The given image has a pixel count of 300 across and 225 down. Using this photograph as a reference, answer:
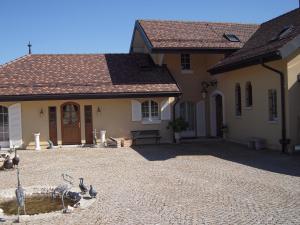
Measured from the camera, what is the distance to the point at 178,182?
11.0 meters

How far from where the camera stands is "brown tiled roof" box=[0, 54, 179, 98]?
66.2ft

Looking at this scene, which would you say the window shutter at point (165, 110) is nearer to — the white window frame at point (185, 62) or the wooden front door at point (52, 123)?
the white window frame at point (185, 62)

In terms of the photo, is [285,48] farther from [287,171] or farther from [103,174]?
[103,174]

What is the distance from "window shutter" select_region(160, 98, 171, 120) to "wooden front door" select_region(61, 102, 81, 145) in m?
4.23

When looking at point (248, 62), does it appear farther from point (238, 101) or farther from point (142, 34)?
point (142, 34)

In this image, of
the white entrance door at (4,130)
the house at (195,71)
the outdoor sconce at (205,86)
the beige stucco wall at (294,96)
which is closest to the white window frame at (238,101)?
the house at (195,71)

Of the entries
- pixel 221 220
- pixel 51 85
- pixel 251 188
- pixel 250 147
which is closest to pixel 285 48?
pixel 250 147

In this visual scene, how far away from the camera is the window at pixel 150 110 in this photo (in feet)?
70.1

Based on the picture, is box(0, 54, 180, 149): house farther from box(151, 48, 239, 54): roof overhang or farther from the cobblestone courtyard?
the cobblestone courtyard

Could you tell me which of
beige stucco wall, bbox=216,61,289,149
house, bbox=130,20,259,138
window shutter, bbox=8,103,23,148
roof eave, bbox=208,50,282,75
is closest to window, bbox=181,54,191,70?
house, bbox=130,20,259,138

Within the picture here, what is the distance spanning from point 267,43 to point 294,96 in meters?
3.36

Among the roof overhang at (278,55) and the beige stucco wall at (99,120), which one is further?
the beige stucco wall at (99,120)

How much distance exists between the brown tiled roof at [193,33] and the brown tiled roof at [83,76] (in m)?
1.74

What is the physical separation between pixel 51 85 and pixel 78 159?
5616 mm
